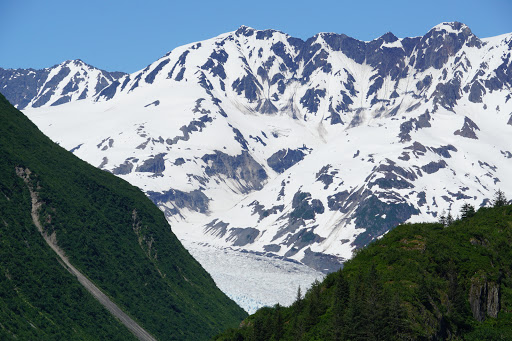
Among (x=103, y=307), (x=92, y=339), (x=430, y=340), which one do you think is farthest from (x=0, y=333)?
(x=430, y=340)

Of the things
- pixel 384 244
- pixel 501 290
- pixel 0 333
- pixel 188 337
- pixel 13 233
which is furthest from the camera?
pixel 188 337

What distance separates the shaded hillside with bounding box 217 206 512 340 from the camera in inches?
3078

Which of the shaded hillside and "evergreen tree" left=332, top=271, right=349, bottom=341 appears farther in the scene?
"evergreen tree" left=332, top=271, right=349, bottom=341

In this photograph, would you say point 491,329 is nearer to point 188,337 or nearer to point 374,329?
point 374,329

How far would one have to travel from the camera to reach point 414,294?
82.3m

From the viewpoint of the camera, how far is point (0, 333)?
139875 mm

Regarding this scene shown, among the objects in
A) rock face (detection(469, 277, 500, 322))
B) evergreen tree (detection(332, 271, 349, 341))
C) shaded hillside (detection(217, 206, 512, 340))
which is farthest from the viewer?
rock face (detection(469, 277, 500, 322))

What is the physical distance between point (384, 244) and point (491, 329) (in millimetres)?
21607

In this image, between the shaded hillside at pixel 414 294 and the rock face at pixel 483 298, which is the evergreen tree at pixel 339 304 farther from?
the rock face at pixel 483 298

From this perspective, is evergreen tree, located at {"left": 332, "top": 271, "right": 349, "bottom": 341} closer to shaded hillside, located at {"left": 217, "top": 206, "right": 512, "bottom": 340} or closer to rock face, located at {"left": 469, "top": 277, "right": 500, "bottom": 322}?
shaded hillside, located at {"left": 217, "top": 206, "right": 512, "bottom": 340}

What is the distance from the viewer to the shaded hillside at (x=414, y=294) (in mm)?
78188

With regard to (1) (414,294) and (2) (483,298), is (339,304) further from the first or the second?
(2) (483,298)

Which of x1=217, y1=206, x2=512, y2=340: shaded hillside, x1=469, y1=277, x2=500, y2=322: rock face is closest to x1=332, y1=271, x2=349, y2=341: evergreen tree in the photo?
x1=217, y1=206, x2=512, y2=340: shaded hillside

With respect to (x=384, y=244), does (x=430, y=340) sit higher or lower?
lower
